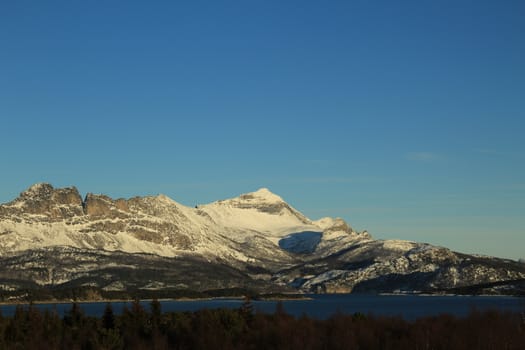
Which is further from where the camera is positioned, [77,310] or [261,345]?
[77,310]

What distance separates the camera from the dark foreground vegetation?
115 m

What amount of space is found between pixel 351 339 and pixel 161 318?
61.8 m

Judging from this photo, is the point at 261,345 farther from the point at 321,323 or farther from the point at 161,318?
the point at 161,318

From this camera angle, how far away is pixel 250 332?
147 m

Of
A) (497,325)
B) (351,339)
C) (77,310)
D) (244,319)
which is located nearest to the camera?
(497,325)

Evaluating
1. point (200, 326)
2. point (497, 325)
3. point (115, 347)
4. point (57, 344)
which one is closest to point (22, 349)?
point (57, 344)

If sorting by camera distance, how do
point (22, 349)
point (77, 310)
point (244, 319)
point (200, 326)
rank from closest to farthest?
point (22, 349), point (200, 326), point (244, 319), point (77, 310)

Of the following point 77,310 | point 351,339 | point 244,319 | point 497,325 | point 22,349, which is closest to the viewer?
point 497,325

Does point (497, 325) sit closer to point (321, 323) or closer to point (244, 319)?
point (321, 323)

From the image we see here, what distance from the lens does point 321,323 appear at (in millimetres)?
157375

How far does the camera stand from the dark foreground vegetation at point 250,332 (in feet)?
376

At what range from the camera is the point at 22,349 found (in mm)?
139625

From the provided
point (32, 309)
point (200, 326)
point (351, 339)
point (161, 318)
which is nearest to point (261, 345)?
point (351, 339)

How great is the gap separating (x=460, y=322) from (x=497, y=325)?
50.2ft
